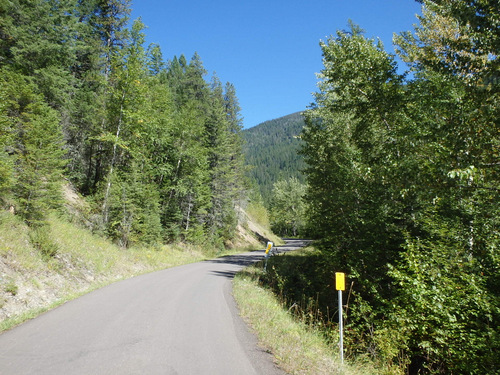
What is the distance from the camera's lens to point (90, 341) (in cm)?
505

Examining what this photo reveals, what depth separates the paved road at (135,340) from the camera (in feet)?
13.8

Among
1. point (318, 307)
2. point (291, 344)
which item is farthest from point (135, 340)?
point (318, 307)

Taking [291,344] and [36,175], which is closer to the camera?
[291,344]

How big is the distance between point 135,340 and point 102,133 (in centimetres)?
1765

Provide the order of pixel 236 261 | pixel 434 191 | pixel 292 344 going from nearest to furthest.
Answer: pixel 292 344 < pixel 434 191 < pixel 236 261

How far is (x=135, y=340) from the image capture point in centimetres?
522

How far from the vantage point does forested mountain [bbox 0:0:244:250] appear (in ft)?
37.5

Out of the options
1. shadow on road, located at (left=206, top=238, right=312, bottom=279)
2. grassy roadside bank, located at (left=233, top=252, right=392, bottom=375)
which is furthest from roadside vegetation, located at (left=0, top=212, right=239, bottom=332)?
grassy roadside bank, located at (left=233, top=252, right=392, bottom=375)

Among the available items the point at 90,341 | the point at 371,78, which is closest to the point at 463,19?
the point at 371,78

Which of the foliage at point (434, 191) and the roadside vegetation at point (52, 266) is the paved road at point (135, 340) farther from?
the foliage at point (434, 191)

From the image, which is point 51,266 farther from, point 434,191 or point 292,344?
point 434,191

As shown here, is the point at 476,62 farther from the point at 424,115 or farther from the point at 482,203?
the point at 482,203

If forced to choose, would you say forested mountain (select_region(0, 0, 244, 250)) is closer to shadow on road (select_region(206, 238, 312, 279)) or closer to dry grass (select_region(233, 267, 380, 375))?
shadow on road (select_region(206, 238, 312, 279))

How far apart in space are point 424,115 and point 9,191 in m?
14.4
